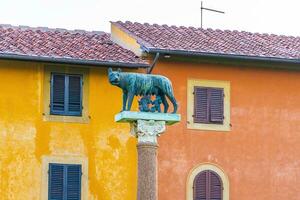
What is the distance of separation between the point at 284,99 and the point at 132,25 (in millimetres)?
4539

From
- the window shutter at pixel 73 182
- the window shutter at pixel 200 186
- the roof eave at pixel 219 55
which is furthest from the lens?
the window shutter at pixel 200 186

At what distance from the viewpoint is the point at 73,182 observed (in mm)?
36844

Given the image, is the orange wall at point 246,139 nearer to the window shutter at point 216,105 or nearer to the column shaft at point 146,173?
the window shutter at point 216,105

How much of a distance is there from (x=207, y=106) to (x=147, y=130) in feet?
23.0

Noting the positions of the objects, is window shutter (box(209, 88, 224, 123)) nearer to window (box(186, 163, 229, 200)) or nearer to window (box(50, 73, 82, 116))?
window (box(186, 163, 229, 200))

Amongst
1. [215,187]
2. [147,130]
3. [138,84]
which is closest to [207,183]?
[215,187]

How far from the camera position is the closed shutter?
3791 centimetres

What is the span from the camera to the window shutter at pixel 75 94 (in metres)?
37.1

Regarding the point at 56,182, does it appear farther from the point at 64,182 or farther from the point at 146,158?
the point at 146,158

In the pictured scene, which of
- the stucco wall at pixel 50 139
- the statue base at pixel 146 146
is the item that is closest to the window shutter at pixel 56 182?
the stucco wall at pixel 50 139

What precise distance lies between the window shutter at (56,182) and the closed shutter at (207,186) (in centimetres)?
355

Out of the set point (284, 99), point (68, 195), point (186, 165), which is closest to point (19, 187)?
point (68, 195)

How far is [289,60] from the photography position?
126ft

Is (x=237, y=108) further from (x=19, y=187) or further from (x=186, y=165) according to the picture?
(x=19, y=187)
